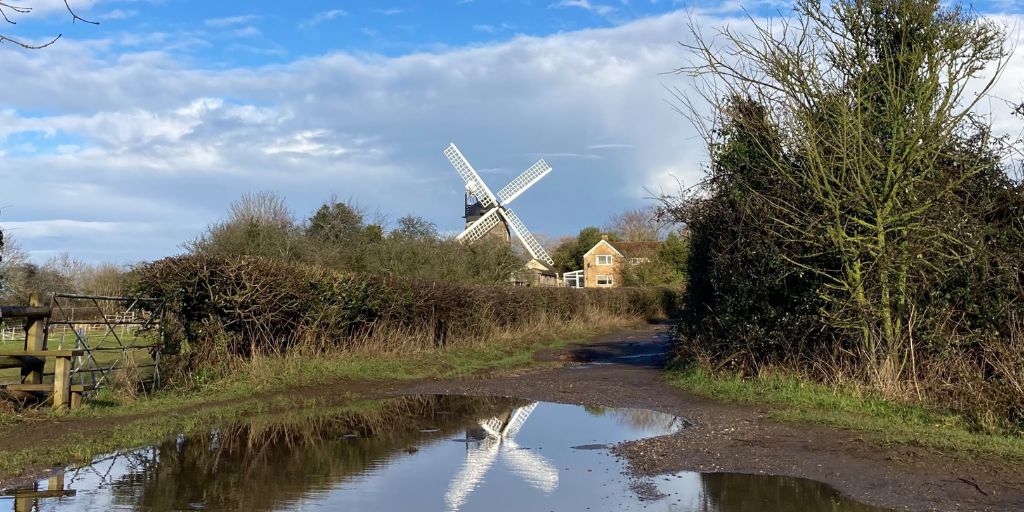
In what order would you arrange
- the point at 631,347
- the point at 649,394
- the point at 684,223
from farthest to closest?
the point at 631,347 → the point at 684,223 → the point at 649,394

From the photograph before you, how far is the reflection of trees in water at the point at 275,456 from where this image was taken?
8.01m

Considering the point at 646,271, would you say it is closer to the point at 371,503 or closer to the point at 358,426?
the point at 358,426

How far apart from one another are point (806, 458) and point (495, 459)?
11.9 feet

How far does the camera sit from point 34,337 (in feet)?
42.3

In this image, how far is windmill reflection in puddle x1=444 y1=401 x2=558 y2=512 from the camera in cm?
837

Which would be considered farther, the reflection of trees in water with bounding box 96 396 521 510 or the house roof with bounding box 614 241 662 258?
the house roof with bounding box 614 241 662 258

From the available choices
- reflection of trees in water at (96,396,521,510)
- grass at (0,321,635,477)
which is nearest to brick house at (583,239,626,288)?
grass at (0,321,635,477)

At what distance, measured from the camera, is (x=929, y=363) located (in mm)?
12906

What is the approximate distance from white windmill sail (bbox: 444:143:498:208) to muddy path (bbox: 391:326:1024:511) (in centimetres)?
4528

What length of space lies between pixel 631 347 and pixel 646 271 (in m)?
30.3

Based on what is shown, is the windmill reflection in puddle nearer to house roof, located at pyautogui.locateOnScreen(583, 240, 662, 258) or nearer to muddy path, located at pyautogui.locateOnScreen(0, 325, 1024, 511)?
muddy path, located at pyautogui.locateOnScreen(0, 325, 1024, 511)

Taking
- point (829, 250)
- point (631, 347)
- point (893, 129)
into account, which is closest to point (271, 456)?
point (829, 250)

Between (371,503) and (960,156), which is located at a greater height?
(960,156)

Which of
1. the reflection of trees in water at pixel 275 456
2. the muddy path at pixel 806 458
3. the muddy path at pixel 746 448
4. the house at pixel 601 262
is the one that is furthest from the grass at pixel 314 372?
the house at pixel 601 262
